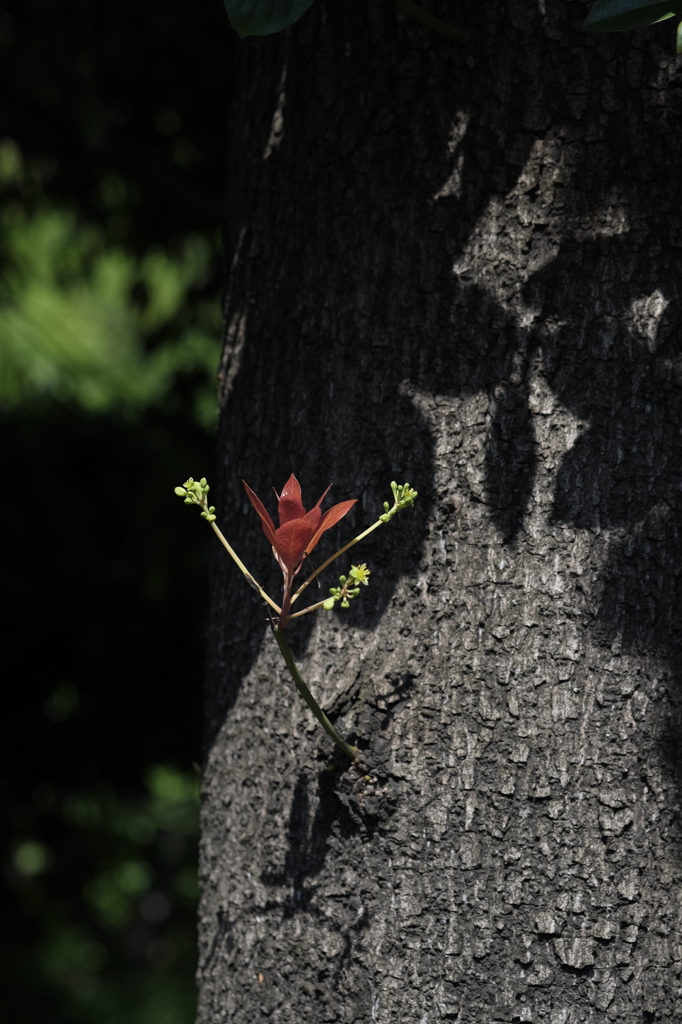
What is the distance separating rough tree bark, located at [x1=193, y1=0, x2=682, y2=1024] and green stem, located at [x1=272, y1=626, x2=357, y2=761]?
0.02 meters

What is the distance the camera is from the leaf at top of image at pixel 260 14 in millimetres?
901

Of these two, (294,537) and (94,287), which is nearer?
(294,537)

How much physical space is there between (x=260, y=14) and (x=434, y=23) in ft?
0.66

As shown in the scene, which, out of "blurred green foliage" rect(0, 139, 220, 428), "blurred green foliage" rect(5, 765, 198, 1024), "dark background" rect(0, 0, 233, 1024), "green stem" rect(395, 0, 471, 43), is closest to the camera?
"green stem" rect(395, 0, 471, 43)

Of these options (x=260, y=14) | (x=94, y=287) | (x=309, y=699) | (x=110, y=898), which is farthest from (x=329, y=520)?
(x=110, y=898)

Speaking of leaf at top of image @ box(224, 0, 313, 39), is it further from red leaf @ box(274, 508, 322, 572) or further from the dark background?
the dark background

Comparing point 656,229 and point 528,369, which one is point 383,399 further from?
point 656,229

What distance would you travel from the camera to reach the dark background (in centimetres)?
213

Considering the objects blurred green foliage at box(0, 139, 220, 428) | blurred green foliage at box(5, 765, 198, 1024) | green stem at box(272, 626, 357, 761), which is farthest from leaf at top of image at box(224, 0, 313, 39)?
blurred green foliage at box(5, 765, 198, 1024)

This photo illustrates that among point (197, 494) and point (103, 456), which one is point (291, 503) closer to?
point (197, 494)

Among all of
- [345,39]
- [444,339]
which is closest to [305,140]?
[345,39]

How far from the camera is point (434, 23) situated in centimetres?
98

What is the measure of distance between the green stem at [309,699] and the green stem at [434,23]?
0.68 m

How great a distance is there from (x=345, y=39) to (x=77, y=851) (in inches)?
108
